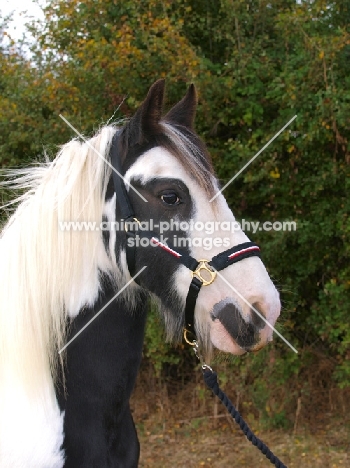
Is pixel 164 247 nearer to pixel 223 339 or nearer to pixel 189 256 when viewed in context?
pixel 189 256

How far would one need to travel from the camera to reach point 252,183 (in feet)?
17.7

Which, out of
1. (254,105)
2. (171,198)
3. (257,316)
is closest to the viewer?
(257,316)

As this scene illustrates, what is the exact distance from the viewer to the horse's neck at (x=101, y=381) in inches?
81.9

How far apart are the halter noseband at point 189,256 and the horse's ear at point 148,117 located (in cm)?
13

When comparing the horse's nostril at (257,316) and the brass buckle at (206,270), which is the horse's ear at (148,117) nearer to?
the brass buckle at (206,270)

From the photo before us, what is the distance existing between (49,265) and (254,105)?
3644 mm

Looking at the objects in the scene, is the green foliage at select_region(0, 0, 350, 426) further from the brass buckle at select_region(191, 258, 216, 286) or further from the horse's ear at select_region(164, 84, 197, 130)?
the brass buckle at select_region(191, 258, 216, 286)

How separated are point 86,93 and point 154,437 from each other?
3.78 m

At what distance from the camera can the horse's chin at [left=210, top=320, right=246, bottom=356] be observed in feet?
6.83

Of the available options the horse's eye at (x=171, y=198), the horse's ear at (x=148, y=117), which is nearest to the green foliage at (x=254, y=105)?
the horse's ear at (x=148, y=117)

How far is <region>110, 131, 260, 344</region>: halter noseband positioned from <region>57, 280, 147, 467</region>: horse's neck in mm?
230

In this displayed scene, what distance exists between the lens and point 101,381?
2148mm

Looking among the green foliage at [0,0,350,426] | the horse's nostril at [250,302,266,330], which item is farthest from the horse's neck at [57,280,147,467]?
the green foliage at [0,0,350,426]

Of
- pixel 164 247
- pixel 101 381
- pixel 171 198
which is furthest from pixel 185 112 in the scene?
pixel 101 381
